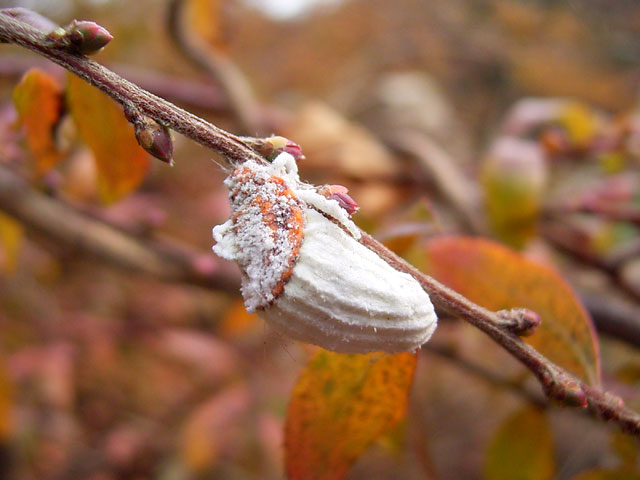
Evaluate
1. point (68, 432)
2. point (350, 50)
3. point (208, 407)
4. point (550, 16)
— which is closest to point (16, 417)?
point (68, 432)

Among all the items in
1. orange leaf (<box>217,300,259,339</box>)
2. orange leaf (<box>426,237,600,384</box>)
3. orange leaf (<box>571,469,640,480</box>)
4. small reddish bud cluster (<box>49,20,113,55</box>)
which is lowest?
orange leaf (<box>217,300,259,339</box>)

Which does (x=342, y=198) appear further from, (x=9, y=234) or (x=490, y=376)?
(x=9, y=234)

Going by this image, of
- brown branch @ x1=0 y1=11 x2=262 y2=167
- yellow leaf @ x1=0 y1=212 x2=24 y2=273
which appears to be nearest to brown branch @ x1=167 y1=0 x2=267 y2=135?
yellow leaf @ x1=0 y1=212 x2=24 y2=273

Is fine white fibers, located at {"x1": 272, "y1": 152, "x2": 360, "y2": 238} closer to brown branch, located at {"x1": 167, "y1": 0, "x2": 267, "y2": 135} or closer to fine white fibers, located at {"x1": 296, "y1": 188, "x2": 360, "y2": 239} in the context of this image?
fine white fibers, located at {"x1": 296, "y1": 188, "x2": 360, "y2": 239}

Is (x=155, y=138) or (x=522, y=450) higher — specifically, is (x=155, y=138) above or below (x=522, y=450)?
above

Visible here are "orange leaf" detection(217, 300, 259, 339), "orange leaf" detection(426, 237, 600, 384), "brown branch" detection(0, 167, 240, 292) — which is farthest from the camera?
"orange leaf" detection(217, 300, 259, 339)

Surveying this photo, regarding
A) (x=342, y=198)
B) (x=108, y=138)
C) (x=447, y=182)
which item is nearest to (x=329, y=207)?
(x=342, y=198)
